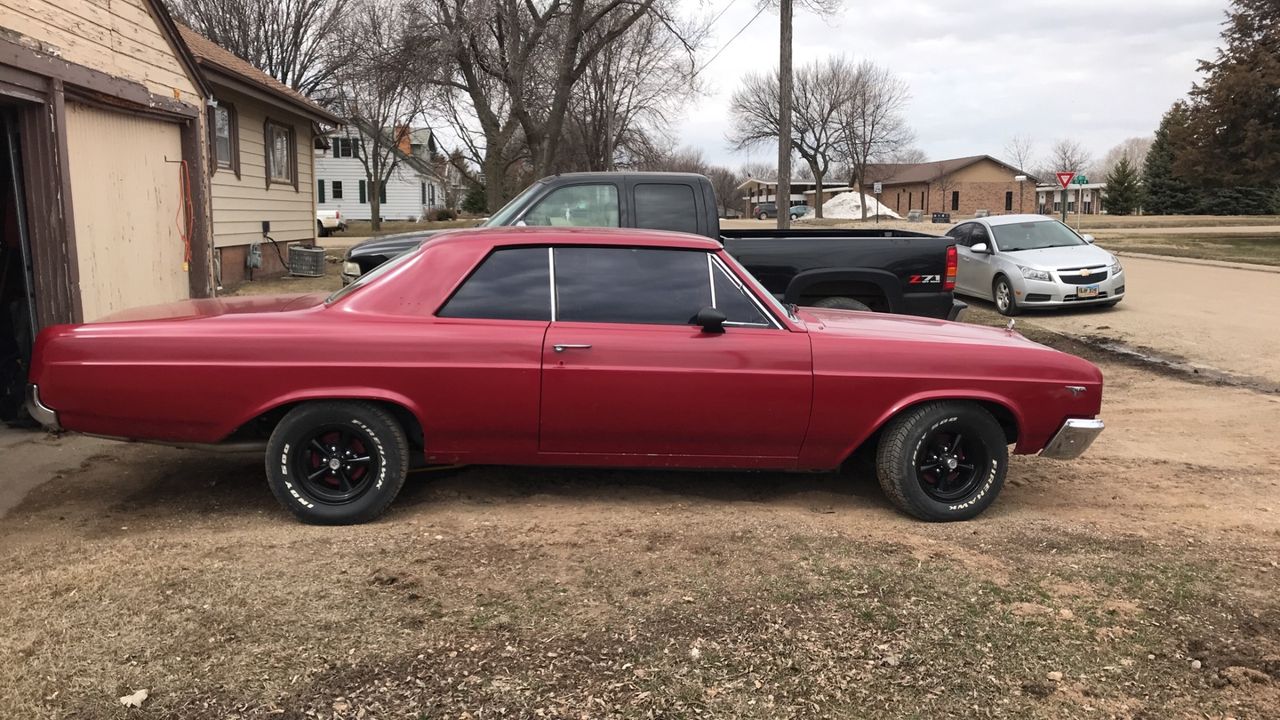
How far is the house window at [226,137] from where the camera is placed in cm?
1551

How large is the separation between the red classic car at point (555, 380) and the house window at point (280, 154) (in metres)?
14.4

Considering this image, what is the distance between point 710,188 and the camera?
8.17 m

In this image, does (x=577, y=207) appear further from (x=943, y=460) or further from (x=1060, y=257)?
(x=1060, y=257)

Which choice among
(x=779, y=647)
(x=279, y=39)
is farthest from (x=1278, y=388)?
(x=279, y=39)

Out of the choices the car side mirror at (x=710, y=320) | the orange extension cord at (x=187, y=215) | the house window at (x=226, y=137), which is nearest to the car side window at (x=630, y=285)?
the car side mirror at (x=710, y=320)

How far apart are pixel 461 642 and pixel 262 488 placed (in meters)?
2.34

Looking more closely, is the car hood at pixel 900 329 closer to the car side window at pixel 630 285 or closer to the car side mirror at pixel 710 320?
the car side mirror at pixel 710 320

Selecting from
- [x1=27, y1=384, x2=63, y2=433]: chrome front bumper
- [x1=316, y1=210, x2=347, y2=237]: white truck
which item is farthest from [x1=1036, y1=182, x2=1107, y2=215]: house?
[x1=27, y1=384, x2=63, y2=433]: chrome front bumper

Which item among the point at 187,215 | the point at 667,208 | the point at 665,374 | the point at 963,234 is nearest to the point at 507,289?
the point at 665,374

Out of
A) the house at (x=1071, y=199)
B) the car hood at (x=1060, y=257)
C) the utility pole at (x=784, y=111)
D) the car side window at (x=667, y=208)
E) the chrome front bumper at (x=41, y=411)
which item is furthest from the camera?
the house at (x=1071, y=199)

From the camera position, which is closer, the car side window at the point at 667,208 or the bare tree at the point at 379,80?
the car side window at the point at 667,208

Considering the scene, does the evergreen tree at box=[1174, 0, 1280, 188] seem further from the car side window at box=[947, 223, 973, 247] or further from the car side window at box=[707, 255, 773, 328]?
the car side window at box=[707, 255, 773, 328]

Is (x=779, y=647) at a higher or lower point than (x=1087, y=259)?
lower

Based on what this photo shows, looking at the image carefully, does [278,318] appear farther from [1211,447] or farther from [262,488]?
[1211,447]
